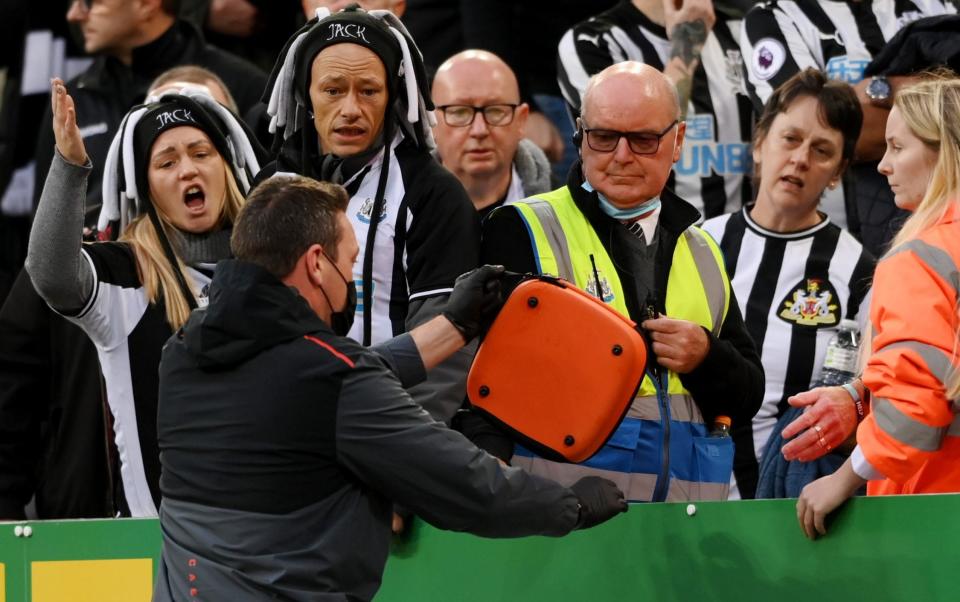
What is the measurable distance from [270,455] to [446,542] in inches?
32.9

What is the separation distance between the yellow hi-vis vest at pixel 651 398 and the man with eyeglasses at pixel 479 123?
1.39 m

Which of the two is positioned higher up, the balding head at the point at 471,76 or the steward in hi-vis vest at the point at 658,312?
the balding head at the point at 471,76

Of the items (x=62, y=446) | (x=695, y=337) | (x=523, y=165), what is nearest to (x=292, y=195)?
(x=695, y=337)

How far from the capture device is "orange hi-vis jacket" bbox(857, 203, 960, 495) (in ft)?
11.3

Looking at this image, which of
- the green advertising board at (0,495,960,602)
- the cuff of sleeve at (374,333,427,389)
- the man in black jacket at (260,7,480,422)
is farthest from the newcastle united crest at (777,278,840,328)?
the cuff of sleeve at (374,333,427,389)

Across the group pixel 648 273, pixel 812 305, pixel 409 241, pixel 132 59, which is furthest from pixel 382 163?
Result: pixel 132 59

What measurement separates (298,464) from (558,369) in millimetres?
720

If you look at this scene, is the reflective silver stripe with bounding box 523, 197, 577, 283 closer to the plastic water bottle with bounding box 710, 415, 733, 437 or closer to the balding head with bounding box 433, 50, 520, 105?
the plastic water bottle with bounding box 710, 415, 733, 437

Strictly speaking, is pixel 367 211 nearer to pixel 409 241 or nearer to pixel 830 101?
pixel 409 241

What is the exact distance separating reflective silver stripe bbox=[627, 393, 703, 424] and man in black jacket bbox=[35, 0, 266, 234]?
122 inches

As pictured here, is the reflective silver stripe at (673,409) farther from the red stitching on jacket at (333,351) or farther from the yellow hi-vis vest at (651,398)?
the red stitching on jacket at (333,351)

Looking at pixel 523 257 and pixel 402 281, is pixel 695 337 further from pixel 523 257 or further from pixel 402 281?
pixel 402 281

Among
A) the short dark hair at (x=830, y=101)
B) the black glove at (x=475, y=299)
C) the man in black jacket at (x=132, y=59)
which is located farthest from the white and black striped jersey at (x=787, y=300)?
the man in black jacket at (x=132, y=59)

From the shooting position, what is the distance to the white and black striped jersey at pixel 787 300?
207 inches
